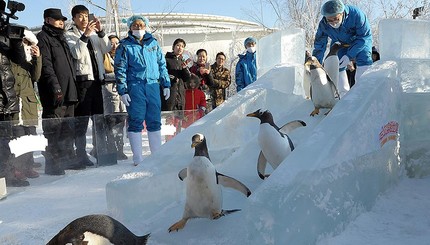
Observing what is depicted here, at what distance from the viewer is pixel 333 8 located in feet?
14.8

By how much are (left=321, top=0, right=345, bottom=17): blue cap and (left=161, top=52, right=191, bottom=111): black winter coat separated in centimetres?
264

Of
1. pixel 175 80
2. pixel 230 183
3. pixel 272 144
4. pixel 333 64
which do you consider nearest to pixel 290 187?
pixel 230 183

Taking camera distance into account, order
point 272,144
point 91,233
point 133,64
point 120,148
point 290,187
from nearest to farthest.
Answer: point 91,233, point 290,187, point 272,144, point 133,64, point 120,148

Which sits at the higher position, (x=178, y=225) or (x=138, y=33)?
(x=138, y=33)

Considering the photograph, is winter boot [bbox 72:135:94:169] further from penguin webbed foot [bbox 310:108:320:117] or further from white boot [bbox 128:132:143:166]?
penguin webbed foot [bbox 310:108:320:117]

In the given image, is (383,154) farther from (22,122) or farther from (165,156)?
(22,122)

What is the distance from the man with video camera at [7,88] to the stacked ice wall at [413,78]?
3.37m

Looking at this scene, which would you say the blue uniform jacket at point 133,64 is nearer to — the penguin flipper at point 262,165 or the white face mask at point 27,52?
the white face mask at point 27,52

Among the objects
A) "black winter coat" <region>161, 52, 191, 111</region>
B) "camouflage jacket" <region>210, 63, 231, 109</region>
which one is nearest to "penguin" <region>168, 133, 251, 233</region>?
"black winter coat" <region>161, 52, 191, 111</region>

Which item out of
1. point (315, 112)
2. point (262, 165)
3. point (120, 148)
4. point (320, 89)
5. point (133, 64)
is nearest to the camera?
point (262, 165)

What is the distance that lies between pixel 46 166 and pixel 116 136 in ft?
3.84

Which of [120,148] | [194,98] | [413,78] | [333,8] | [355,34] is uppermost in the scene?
[333,8]

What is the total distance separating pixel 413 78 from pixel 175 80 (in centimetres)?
376

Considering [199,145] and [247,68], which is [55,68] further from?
[247,68]
